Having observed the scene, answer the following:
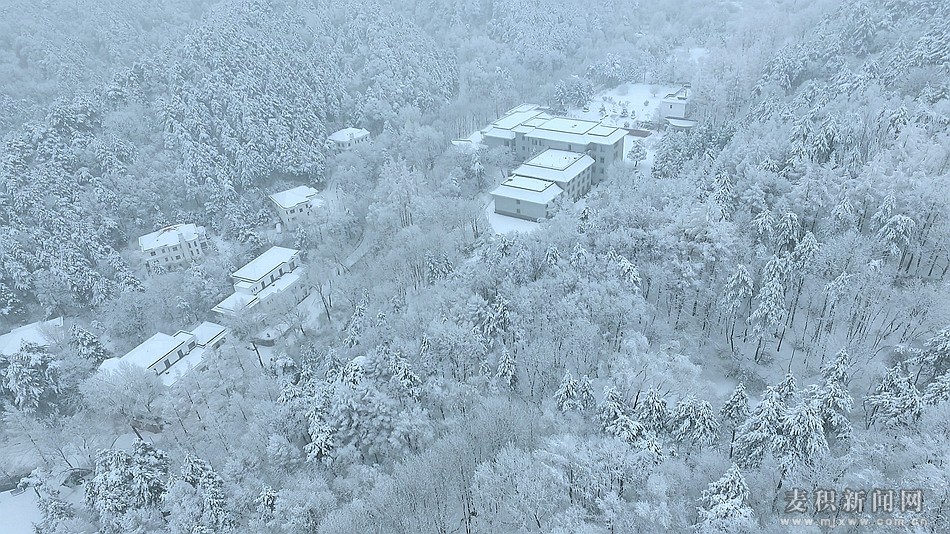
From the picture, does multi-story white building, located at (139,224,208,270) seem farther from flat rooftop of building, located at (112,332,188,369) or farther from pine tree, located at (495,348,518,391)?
pine tree, located at (495,348,518,391)

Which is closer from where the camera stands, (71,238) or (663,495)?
(663,495)

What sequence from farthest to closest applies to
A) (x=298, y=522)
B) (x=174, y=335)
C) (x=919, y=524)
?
(x=174, y=335), (x=298, y=522), (x=919, y=524)

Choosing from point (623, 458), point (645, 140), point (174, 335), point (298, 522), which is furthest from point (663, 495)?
point (645, 140)

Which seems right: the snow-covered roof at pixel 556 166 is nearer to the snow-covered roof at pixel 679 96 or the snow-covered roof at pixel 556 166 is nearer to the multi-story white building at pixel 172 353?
the snow-covered roof at pixel 679 96

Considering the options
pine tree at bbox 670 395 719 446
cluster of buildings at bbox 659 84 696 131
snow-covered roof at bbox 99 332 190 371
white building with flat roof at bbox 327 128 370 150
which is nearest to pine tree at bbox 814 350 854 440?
pine tree at bbox 670 395 719 446

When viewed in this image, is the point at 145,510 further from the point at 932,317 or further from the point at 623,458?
the point at 932,317

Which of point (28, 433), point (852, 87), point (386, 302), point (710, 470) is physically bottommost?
point (28, 433)

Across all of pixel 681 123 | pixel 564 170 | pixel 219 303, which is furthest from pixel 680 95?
pixel 219 303
